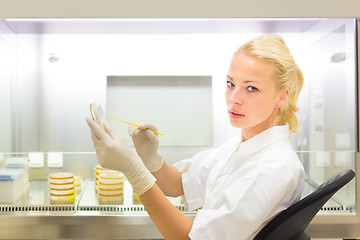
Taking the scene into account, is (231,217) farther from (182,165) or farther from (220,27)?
(220,27)

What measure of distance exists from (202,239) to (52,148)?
0.76 m

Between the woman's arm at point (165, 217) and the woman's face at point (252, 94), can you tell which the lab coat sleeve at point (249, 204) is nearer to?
the woman's arm at point (165, 217)

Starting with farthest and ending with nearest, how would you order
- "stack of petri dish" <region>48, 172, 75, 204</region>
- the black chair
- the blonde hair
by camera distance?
"stack of petri dish" <region>48, 172, 75, 204</region>
the blonde hair
the black chair

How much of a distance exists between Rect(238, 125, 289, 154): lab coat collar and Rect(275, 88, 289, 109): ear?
68mm

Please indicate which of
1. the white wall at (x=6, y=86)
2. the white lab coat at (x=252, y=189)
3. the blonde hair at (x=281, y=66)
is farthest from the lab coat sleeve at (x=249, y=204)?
the white wall at (x=6, y=86)

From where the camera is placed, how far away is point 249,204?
905 mm

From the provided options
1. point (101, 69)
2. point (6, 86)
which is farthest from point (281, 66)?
point (6, 86)

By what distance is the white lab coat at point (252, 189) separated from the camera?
91 cm

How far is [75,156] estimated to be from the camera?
4.55 ft

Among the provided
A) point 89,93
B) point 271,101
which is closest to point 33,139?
point 89,93

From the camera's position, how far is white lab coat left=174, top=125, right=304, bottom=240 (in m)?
0.91

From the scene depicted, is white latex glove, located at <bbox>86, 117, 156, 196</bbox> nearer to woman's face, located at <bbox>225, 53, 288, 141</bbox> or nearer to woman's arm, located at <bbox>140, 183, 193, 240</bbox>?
woman's arm, located at <bbox>140, 183, 193, 240</bbox>

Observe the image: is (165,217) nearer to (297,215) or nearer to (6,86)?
(297,215)

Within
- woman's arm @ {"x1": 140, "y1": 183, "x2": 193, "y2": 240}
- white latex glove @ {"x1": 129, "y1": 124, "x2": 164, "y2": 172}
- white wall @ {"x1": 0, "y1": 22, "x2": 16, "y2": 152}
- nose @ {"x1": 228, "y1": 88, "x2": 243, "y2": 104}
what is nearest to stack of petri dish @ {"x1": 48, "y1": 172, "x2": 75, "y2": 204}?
white wall @ {"x1": 0, "y1": 22, "x2": 16, "y2": 152}
